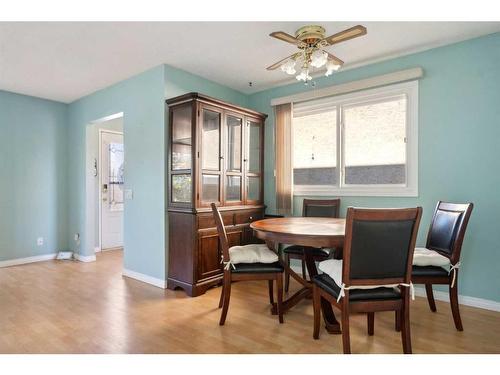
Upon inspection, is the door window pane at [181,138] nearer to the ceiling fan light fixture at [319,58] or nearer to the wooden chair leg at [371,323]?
the ceiling fan light fixture at [319,58]

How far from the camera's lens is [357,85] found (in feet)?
10.8

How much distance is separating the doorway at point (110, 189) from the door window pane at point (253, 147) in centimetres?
298

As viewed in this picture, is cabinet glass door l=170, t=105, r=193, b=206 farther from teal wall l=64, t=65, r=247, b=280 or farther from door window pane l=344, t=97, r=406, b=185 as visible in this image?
door window pane l=344, t=97, r=406, b=185

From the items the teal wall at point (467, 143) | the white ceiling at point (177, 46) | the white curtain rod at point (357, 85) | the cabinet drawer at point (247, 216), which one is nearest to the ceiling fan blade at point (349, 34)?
the white ceiling at point (177, 46)

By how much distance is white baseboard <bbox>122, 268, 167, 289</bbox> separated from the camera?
331cm

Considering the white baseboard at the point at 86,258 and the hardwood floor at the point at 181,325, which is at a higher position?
the hardwood floor at the point at 181,325

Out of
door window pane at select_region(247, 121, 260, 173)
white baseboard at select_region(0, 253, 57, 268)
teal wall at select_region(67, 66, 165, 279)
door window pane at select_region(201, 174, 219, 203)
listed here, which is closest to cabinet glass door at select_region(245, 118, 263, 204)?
door window pane at select_region(247, 121, 260, 173)

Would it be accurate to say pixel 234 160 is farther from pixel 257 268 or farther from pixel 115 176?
pixel 115 176

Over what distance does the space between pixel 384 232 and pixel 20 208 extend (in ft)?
15.7

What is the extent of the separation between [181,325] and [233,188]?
167 centimetres

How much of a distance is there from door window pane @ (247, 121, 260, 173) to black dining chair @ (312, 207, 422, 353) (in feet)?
7.51

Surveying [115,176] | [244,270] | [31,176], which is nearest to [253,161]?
[244,270]

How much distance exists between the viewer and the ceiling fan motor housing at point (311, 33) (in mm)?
2348
